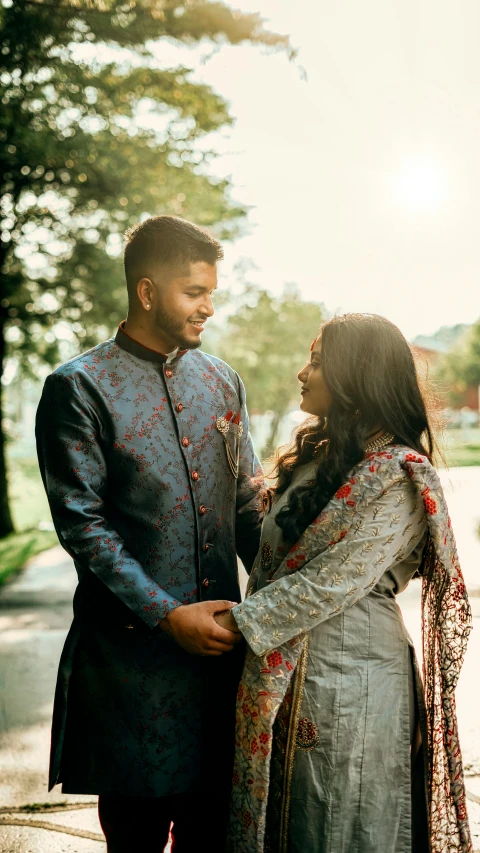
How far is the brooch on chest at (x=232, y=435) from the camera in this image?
277 centimetres

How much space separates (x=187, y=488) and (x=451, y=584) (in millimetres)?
837

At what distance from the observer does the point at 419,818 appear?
7.86ft

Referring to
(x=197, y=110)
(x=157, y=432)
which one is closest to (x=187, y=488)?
(x=157, y=432)

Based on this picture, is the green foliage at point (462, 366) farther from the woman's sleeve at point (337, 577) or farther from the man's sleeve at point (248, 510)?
the woman's sleeve at point (337, 577)

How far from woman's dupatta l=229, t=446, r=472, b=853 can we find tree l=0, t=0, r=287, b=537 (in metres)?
6.24

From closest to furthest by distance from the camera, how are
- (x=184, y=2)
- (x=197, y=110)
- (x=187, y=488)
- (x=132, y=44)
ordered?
1. (x=187, y=488)
2. (x=184, y=2)
3. (x=132, y=44)
4. (x=197, y=110)

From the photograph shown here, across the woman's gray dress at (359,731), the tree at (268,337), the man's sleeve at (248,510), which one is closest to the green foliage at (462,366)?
the tree at (268,337)

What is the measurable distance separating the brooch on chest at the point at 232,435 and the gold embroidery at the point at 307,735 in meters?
0.86

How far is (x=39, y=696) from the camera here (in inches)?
198

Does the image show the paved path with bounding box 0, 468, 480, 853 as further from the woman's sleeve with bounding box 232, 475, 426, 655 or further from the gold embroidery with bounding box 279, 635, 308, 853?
the gold embroidery with bounding box 279, 635, 308, 853

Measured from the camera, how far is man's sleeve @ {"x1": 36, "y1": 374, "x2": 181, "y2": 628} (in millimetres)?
2350

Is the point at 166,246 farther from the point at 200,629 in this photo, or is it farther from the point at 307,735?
the point at 307,735

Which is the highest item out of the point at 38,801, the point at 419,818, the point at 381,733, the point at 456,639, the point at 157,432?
the point at 157,432

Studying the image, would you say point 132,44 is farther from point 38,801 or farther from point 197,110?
point 38,801
